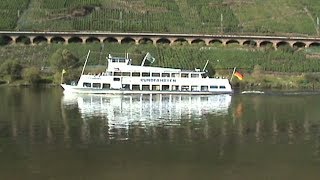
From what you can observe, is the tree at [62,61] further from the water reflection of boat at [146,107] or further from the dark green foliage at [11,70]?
the water reflection of boat at [146,107]

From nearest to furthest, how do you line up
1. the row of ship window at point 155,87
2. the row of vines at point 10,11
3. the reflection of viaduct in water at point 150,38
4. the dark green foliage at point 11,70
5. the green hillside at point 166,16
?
the row of ship window at point 155,87 < the dark green foliage at point 11,70 < the reflection of viaduct in water at point 150,38 < the row of vines at point 10,11 < the green hillside at point 166,16

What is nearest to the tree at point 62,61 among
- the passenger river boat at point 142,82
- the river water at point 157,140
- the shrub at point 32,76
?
the shrub at point 32,76

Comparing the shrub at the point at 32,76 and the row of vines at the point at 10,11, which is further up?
the row of vines at the point at 10,11

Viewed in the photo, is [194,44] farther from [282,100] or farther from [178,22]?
[282,100]

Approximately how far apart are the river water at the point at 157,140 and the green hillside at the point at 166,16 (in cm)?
5382

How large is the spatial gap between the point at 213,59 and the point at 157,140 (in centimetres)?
5972

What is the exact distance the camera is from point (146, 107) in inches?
1848

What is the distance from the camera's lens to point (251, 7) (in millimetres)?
114562

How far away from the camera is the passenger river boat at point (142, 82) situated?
201ft

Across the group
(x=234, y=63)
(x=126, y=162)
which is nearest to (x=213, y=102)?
(x=126, y=162)

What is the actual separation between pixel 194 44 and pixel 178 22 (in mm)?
11633

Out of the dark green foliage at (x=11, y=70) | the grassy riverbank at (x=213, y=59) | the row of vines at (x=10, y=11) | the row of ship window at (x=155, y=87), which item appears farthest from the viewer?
the row of vines at (x=10, y=11)

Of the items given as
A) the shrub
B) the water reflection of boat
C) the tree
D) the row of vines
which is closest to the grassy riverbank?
the tree

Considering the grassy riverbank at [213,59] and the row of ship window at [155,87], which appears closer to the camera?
the row of ship window at [155,87]
